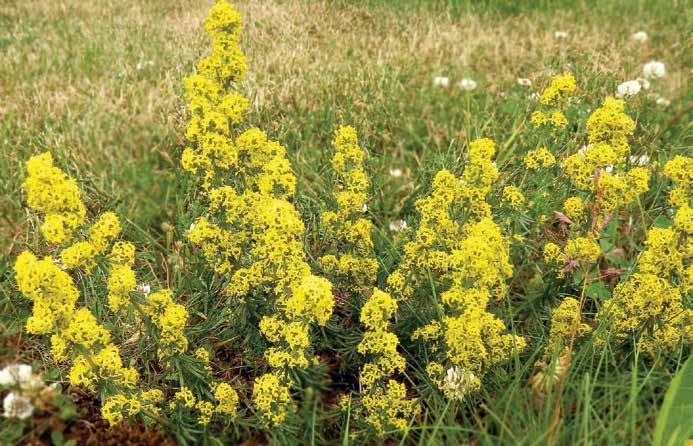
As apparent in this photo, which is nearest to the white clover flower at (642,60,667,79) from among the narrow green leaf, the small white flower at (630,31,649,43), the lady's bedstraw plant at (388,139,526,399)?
the small white flower at (630,31,649,43)

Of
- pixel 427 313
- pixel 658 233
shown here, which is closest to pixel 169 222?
pixel 427 313

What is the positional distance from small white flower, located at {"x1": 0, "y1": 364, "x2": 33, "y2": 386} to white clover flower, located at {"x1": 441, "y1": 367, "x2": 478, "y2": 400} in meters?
1.44

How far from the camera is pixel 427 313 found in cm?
241

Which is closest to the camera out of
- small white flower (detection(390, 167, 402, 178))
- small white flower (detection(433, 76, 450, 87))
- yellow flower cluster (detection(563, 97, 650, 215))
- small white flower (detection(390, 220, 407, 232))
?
yellow flower cluster (detection(563, 97, 650, 215))

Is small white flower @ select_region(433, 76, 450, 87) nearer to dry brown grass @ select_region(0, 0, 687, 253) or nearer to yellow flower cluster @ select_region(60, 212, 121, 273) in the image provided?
dry brown grass @ select_region(0, 0, 687, 253)

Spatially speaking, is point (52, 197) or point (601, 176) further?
point (601, 176)

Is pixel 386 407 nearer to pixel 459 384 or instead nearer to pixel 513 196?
pixel 459 384

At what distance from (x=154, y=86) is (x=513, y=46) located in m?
3.35

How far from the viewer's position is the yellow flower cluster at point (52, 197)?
1.79m

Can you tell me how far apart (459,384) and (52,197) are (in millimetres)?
1490

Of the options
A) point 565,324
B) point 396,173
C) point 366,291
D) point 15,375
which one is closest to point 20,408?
point 15,375

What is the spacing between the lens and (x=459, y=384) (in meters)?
2.10

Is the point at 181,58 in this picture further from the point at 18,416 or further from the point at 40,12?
the point at 18,416

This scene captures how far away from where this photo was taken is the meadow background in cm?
223
